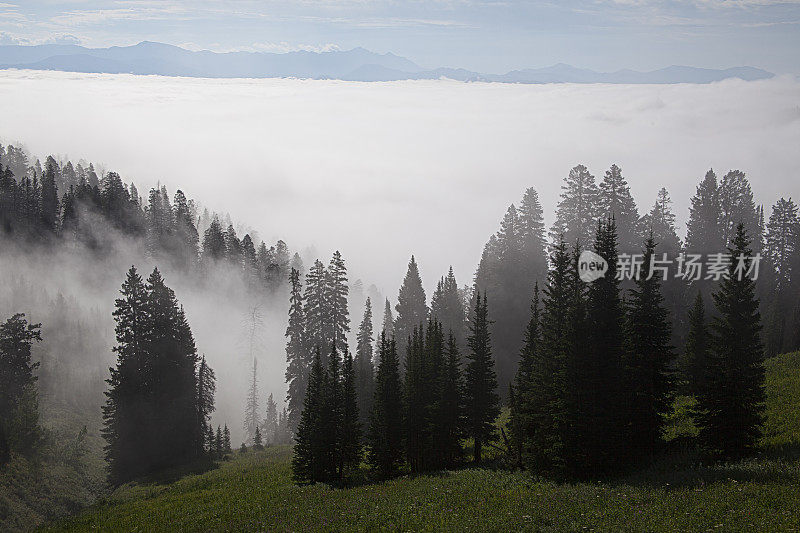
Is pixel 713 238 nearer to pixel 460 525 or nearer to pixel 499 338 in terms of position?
pixel 499 338

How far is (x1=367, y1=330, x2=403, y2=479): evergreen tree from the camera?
42.1 metres

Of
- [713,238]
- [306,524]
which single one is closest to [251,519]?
[306,524]

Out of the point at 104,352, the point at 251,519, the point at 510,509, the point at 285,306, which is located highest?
the point at 285,306

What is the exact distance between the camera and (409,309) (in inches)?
3255

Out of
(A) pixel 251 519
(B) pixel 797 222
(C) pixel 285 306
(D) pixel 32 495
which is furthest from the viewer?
(C) pixel 285 306

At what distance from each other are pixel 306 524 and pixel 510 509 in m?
10.1

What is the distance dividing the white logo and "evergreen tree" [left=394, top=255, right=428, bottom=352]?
46505 millimetres


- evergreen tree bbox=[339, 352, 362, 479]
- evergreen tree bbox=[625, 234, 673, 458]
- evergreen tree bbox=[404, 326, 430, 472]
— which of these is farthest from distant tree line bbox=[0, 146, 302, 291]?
evergreen tree bbox=[625, 234, 673, 458]

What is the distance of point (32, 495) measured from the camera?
52094 millimetres

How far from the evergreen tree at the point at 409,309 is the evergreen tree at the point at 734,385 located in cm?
5218

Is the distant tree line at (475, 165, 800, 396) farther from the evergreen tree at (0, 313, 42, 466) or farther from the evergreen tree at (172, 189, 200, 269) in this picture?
the evergreen tree at (172, 189, 200, 269)

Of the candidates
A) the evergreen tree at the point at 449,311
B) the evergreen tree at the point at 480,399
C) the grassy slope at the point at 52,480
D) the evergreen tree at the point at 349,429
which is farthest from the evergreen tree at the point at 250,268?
the evergreen tree at the point at 480,399

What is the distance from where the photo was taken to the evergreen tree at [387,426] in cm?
4206

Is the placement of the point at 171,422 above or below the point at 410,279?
below
